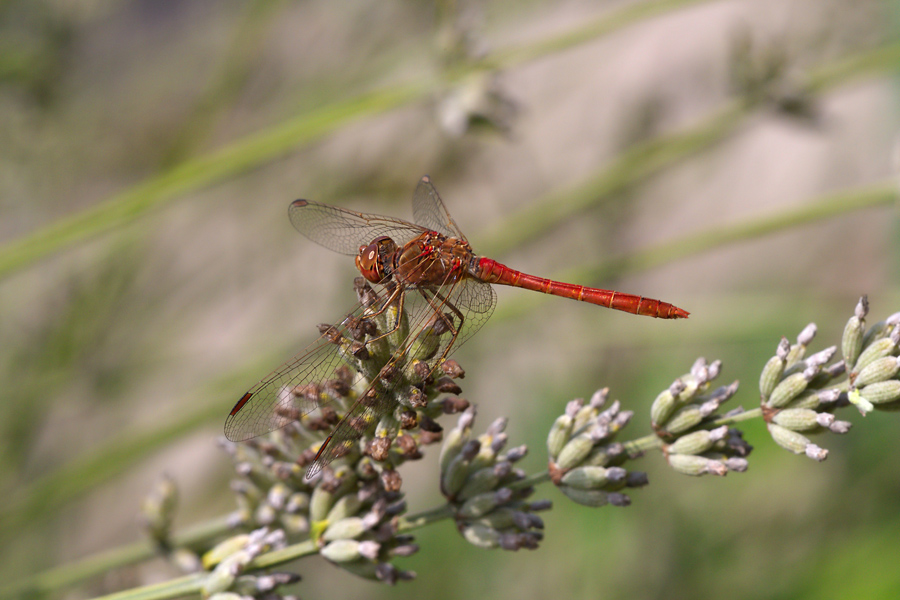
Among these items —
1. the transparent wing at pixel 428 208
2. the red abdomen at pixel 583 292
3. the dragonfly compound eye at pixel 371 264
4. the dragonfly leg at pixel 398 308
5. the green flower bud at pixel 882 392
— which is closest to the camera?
the green flower bud at pixel 882 392

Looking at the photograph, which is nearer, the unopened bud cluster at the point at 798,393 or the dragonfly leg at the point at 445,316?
the unopened bud cluster at the point at 798,393

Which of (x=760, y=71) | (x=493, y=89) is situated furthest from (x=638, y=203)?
(x=493, y=89)

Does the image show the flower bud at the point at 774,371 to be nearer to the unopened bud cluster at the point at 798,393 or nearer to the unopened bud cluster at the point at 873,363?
the unopened bud cluster at the point at 798,393

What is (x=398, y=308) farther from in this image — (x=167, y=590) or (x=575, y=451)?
(x=167, y=590)

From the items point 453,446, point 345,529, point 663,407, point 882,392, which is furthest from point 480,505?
point 882,392

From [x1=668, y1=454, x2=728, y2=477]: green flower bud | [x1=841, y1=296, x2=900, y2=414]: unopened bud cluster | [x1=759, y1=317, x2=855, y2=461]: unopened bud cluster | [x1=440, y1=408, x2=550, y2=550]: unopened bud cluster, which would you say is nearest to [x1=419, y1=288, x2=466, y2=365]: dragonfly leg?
[x1=440, y1=408, x2=550, y2=550]: unopened bud cluster

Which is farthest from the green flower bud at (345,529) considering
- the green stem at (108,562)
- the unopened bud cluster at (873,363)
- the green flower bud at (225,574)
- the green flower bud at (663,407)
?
the unopened bud cluster at (873,363)
